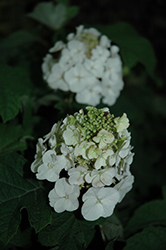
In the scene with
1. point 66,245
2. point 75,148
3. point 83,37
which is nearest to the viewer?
point 75,148

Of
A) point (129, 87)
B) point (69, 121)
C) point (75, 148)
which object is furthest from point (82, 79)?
point (129, 87)

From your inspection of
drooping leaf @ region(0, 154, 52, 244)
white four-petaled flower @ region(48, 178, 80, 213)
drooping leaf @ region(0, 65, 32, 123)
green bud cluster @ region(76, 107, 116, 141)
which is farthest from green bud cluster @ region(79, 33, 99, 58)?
white four-petaled flower @ region(48, 178, 80, 213)

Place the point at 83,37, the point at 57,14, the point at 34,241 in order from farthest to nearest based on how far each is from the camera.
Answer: the point at 57,14 → the point at 83,37 → the point at 34,241

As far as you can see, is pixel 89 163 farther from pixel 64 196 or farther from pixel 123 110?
pixel 123 110

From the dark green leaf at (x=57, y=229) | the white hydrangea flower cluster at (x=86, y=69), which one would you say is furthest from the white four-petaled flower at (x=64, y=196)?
the white hydrangea flower cluster at (x=86, y=69)

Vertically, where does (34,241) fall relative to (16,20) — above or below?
below

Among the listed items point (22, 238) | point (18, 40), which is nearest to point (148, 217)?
point (22, 238)

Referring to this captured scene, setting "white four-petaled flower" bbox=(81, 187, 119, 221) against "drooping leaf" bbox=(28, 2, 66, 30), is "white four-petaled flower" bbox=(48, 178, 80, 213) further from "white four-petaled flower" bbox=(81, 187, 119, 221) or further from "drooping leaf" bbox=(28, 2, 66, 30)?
"drooping leaf" bbox=(28, 2, 66, 30)

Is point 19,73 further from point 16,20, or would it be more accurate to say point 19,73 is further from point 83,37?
point 16,20
